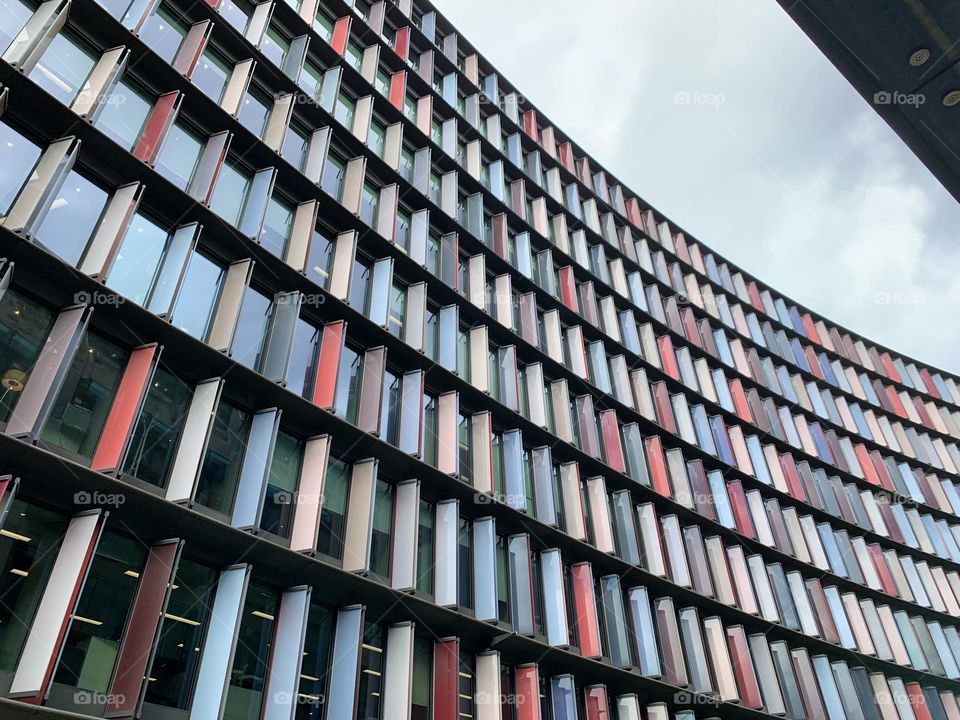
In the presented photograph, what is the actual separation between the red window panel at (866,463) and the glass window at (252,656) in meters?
30.6

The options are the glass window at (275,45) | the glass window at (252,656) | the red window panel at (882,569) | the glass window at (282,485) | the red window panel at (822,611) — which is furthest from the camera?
the red window panel at (882,569)

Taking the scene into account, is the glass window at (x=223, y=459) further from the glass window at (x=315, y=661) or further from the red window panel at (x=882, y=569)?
the red window panel at (x=882, y=569)

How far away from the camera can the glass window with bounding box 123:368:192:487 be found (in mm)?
11883

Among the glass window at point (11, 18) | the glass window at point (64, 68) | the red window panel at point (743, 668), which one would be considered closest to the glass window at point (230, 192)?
the glass window at point (64, 68)

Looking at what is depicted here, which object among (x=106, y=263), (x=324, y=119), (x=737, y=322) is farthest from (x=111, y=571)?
(x=737, y=322)

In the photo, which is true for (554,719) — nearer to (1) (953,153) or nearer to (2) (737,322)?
(1) (953,153)

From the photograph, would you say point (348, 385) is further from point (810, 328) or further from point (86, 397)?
point (810, 328)

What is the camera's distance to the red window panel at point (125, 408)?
10.9m

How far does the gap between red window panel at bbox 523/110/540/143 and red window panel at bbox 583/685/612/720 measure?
23.2 meters

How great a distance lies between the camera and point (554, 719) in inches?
644

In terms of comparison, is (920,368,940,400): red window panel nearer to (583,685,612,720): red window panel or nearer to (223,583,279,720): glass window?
(583,685,612,720): red window panel

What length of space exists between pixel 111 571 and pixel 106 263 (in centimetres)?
527

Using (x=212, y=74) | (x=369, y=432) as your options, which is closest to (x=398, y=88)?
(x=212, y=74)
